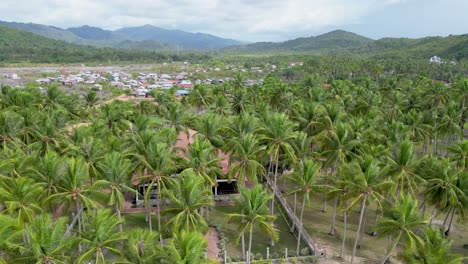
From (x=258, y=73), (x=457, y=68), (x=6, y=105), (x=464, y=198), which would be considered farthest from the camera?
(x=258, y=73)

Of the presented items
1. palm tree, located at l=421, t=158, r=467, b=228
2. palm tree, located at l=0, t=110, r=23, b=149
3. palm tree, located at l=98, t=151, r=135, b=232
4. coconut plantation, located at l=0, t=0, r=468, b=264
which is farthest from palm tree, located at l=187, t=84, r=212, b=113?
palm tree, located at l=421, t=158, r=467, b=228

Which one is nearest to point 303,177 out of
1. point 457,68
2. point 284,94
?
point 284,94

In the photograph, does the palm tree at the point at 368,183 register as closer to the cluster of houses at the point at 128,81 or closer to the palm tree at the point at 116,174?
the palm tree at the point at 116,174

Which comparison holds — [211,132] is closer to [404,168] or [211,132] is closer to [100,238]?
[404,168]

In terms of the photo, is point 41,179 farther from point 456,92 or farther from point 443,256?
point 456,92

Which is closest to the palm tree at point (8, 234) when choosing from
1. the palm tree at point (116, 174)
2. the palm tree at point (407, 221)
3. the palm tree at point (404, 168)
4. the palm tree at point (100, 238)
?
the palm tree at point (100, 238)

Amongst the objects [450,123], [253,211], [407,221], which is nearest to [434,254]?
[407,221]
